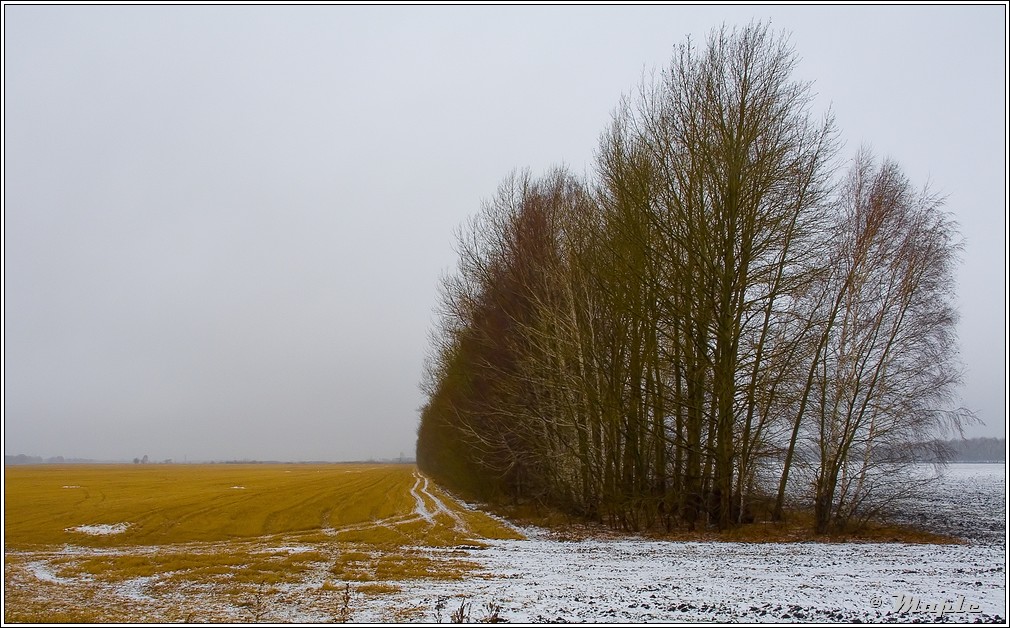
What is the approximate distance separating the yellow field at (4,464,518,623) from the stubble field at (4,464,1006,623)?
55mm

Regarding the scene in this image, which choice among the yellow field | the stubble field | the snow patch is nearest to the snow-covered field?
the stubble field

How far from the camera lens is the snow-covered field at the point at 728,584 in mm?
7609

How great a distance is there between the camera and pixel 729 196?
16.2 m

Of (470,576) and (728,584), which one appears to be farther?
(470,576)

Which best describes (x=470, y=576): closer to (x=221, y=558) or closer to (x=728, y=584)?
(x=728, y=584)

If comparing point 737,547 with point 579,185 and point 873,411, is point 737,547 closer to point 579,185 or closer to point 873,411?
point 873,411

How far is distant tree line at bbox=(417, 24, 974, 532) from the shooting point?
16.3m

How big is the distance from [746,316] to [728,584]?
908cm

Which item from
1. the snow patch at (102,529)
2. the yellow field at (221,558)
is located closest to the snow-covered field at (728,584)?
the yellow field at (221,558)

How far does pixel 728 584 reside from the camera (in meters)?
9.38

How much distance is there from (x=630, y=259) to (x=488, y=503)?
16840 mm

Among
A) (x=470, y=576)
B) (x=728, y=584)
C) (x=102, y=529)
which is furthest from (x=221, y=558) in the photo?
(x=102, y=529)

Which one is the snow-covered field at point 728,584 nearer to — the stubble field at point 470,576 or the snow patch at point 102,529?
the stubble field at point 470,576

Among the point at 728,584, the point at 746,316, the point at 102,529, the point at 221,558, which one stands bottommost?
the point at 102,529
